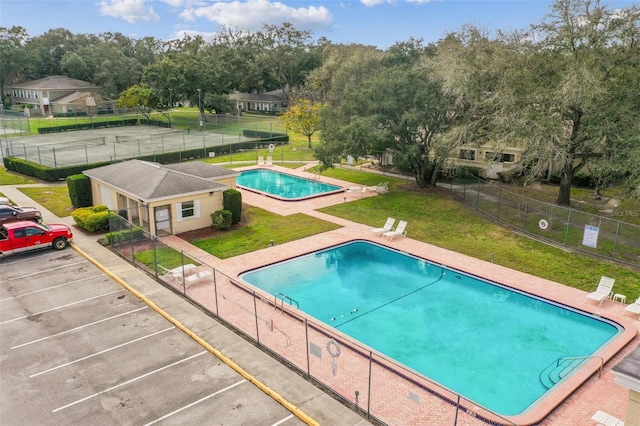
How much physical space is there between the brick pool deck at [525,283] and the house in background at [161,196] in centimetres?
122

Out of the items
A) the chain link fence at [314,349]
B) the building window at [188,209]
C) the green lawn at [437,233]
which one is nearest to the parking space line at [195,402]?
the chain link fence at [314,349]

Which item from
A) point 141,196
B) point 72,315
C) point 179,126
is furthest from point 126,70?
point 72,315

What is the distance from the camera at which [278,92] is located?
103m

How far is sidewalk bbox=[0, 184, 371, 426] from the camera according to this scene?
12234 mm

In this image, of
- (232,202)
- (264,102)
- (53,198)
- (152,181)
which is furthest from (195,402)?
(264,102)

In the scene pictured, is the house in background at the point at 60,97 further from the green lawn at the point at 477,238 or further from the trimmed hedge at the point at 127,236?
the green lawn at the point at 477,238

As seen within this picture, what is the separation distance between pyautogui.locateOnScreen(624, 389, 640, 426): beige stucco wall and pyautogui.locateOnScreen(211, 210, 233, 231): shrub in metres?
20.6

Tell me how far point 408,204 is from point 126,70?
253 ft

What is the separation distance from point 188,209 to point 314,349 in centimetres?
1561

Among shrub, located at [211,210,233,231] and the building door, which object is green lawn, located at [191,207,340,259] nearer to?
shrub, located at [211,210,233,231]

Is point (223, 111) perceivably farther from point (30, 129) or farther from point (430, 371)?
point (430, 371)

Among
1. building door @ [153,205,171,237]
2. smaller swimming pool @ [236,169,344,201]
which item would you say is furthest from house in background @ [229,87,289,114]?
building door @ [153,205,171,237]

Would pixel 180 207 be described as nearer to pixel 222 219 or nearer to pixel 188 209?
pixel 188 209

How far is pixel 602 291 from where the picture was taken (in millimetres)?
18391
